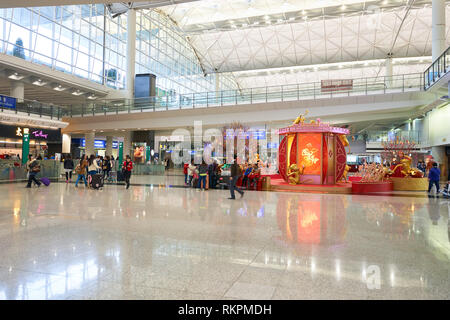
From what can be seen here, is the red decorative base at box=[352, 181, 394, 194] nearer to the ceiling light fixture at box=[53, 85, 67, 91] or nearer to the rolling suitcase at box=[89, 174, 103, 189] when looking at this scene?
the rolling suitcase at box=[89, 174, 103, 189]

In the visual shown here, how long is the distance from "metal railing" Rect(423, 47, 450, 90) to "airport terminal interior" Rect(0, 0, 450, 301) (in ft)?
0.56

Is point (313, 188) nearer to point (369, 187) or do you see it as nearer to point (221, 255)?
point (369, 187)

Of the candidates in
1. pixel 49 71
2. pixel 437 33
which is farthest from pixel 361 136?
pixel 49 71

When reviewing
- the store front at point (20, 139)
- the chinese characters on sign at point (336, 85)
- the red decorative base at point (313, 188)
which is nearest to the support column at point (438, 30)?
the chinese characters on sign at point (336, 85)

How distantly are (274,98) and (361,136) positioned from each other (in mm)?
29036

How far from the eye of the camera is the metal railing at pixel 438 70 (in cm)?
1751

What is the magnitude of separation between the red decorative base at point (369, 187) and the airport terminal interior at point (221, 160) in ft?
0.31

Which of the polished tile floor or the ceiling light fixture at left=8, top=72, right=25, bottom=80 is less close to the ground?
the ceiling light fixture at left=8, top=72, right=25, bottom=80

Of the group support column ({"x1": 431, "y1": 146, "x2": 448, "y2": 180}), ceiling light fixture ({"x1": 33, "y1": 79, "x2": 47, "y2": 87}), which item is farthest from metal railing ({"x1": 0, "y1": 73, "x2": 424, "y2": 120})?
support column ({"x1": 431, "y1": 146, "x2": 448, "y2": 180})

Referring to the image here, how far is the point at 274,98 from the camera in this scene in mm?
24812

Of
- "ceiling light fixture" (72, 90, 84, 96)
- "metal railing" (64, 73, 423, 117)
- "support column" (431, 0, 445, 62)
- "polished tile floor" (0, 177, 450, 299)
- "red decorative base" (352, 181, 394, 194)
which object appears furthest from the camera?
"ceiling light fixture" (72, 90, 84, 96)

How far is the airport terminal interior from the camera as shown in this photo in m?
3.68

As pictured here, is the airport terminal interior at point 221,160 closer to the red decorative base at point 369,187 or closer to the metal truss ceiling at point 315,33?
the red decorative base at point 369,187
